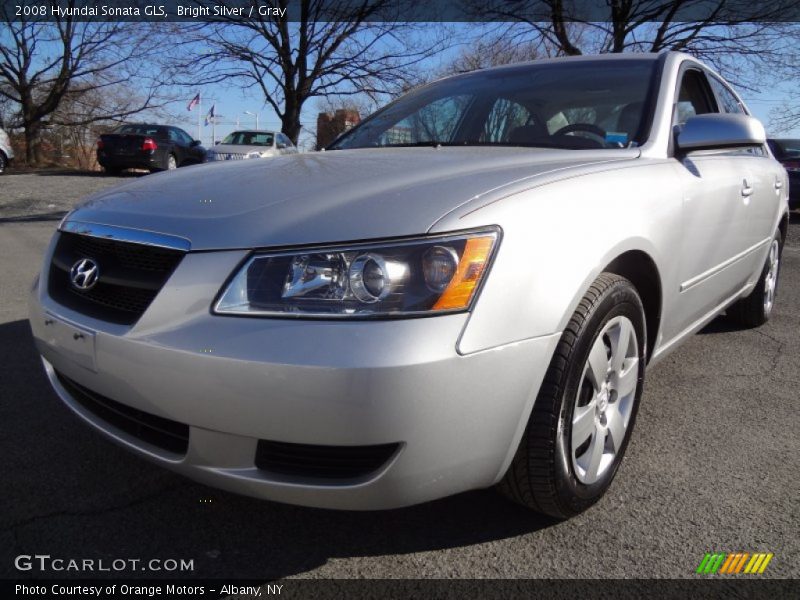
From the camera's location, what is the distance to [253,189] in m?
1.88

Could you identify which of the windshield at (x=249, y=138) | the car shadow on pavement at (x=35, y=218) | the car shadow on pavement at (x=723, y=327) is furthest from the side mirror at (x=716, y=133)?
the windshield at (x=249, y=138)

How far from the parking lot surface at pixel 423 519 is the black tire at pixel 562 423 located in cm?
14

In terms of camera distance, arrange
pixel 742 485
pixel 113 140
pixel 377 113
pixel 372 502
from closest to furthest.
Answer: pixel 372 502
pixel 742 485
pixel 377 113
pixel 113 140

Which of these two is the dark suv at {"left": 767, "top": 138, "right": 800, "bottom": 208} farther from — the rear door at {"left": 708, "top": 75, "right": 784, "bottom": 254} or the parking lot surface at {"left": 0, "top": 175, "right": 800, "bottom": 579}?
the parking lot surface at {"left": 0, "top": 175, "right": 800, "bottom": 579}

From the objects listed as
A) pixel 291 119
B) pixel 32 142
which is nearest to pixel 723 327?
pixel 291 119

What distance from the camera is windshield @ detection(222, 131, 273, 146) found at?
16.2 m

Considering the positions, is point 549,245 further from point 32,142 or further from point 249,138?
point 32,142

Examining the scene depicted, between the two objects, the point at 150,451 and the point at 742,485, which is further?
the point at 742,485

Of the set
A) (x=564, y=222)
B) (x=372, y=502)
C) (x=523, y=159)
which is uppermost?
(x=523, y=159)

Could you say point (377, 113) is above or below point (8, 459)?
above

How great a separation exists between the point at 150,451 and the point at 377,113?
7.54ft

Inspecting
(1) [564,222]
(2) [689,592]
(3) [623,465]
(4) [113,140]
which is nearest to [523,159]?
(1) [564,222]

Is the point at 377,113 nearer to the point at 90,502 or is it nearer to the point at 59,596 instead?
the point at 90,502

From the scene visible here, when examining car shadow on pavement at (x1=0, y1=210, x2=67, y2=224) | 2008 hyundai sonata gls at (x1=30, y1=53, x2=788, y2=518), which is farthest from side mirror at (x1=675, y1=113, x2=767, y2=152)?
car shadow on pavement at (x1=0, y1=210, x2=67, y2=224)
